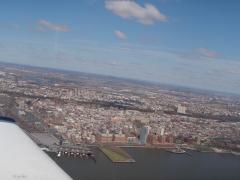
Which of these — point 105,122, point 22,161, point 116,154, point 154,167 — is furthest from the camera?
point 105,122

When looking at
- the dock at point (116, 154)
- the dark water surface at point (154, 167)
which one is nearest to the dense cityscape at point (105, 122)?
the dock at point (116, 154)

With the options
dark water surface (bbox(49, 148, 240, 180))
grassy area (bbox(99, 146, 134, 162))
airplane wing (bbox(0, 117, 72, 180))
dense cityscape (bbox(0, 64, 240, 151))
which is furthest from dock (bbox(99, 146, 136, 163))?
airplane wing (bbox(0, 117, 72, 180))

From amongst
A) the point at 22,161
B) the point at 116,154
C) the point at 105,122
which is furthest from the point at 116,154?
the point at 22,161

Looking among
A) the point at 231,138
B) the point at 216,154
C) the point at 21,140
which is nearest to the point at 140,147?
the point at 216,154

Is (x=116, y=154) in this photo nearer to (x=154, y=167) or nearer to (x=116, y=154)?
(x=116, y=154)

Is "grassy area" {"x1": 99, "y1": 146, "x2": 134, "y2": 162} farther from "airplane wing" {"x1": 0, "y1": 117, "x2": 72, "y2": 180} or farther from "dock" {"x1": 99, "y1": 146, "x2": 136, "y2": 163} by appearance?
"airplane wing" {"x1": 0, "y1": 117, "x2": 72, "y2": 180}
